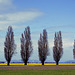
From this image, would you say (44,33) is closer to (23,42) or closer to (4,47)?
(23,42)

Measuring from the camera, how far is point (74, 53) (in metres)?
86.4

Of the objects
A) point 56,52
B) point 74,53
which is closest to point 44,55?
point 56,52

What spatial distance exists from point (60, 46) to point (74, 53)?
1247 cm
